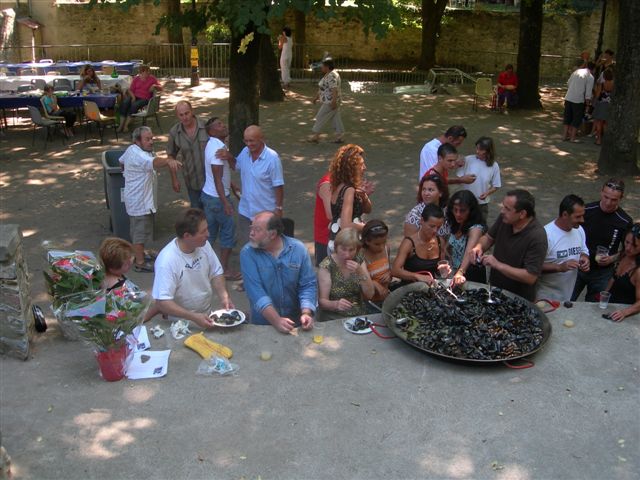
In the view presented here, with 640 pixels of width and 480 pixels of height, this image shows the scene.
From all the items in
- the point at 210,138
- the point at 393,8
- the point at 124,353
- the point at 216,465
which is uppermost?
the point at 393,8

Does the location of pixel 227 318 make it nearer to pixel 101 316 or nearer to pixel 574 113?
pixel 101 316

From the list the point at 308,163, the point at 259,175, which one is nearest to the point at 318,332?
the point at 259,175

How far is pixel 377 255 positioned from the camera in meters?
5.35

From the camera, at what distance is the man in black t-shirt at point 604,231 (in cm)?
585

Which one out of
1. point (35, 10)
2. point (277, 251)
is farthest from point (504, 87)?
point (35, 10)

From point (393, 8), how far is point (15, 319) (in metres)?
7.25

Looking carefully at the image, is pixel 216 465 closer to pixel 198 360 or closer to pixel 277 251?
pixel 198 360

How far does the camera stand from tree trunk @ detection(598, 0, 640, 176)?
1075 cm

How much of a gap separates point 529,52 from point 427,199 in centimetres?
1224

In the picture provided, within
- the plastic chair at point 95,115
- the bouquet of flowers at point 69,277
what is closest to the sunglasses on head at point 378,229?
the bouquet of flowers at point 69,277

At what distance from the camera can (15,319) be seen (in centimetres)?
425

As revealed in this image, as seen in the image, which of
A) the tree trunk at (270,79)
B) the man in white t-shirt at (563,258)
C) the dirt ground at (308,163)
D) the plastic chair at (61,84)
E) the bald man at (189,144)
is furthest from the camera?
the tree trunk at (270,79)

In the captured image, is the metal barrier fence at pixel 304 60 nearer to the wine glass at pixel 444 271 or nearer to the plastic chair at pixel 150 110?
the plastic chair at pixel 150 110

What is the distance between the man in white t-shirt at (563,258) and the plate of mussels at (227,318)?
257 centimetres
